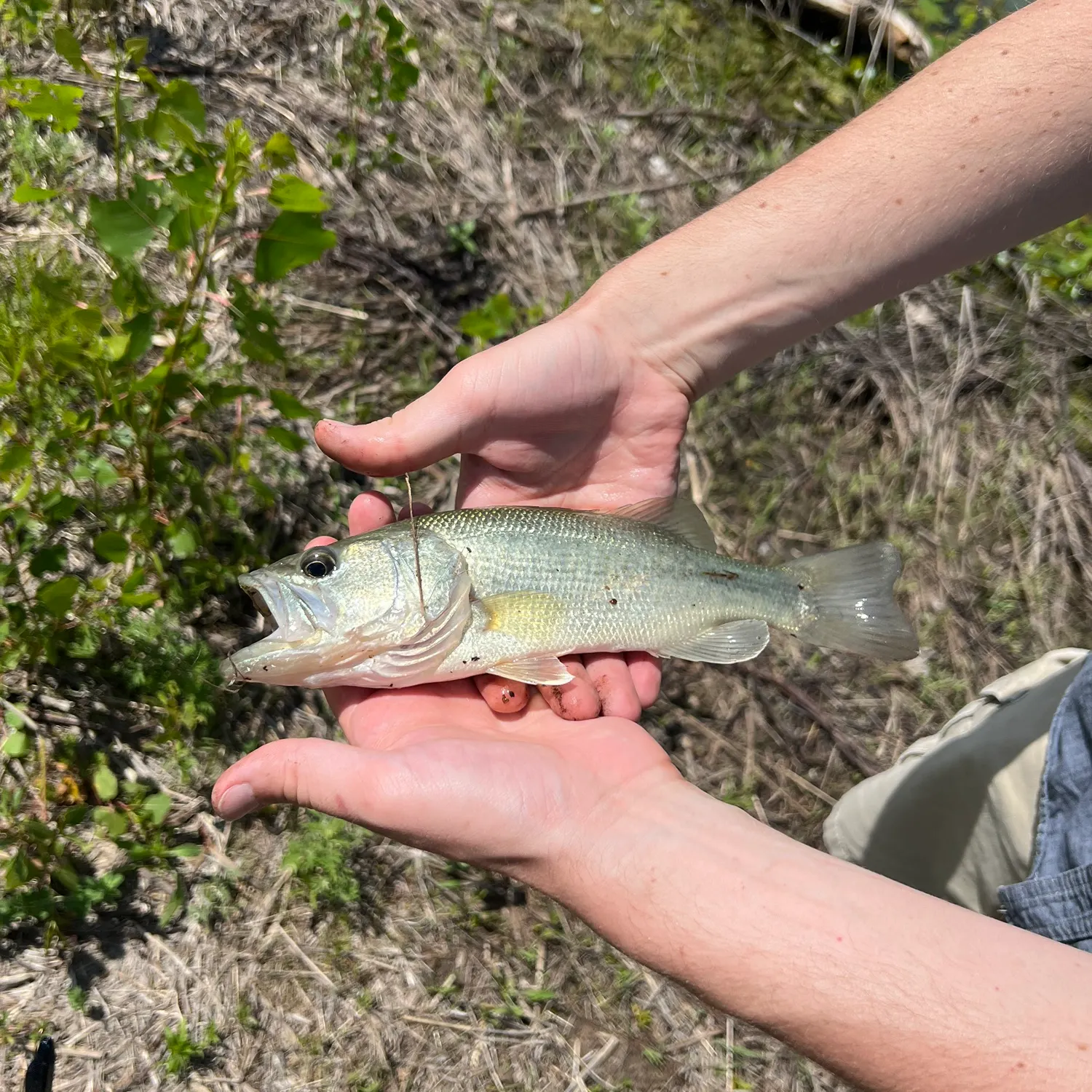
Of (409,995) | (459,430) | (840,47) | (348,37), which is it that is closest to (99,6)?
(348,37)

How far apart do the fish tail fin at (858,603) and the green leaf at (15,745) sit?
3.68 metres

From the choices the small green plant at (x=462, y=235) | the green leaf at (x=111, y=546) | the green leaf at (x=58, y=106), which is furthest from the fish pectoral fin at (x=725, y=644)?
the small green plant at (x=462, y=235)

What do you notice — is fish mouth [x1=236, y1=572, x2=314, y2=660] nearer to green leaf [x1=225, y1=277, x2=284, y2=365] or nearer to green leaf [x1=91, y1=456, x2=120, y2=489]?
green leaf [x1=91, y1=456, x2=120, y2=489]

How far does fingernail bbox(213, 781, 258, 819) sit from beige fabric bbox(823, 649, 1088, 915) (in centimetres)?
295

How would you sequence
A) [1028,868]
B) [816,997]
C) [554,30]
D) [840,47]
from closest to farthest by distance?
[816,997]
[1028,868]
[554,30]
[840,47]

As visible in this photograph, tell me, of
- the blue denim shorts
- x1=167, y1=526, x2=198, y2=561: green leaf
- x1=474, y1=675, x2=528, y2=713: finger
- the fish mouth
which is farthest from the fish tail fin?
x1=167, y1=526, x2=198, y2=561: green leaf

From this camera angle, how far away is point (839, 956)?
2.11 m

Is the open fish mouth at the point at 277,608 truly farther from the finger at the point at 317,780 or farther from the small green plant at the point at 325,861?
the small green plant at the point at 325,861

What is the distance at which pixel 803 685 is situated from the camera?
16.2ft

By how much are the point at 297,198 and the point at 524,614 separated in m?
1.83

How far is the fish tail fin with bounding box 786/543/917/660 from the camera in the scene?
12.1 feet

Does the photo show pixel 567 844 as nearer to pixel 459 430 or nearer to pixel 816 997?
pixel 816 997

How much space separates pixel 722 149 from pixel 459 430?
4.30 metres

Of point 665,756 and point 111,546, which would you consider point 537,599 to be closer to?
point 665,756
